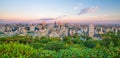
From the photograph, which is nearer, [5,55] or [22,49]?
[5,55]

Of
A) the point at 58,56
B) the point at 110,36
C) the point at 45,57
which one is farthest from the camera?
the point at 110,36

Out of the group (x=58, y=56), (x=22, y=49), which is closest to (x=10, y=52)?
(x=22, y=49)

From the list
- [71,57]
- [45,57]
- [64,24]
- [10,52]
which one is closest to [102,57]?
[71,57]

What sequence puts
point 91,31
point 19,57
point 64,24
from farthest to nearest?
point 64,24
point 91,31
point 19,57

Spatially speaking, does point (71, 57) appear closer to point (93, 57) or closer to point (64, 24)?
point (93, 57)

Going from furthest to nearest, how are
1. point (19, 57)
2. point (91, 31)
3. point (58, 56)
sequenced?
point (91, 31) < point (58, 56) < point (19, 57)

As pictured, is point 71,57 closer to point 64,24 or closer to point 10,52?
point 10,52

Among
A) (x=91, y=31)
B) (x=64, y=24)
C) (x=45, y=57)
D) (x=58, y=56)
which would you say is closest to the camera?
(x=45, y=57)
